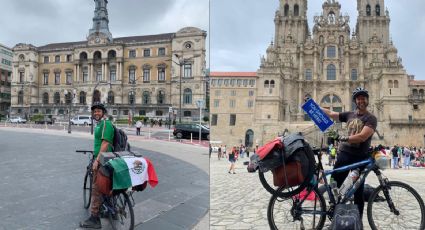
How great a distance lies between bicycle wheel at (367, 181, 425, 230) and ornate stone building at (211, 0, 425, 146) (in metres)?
0.40

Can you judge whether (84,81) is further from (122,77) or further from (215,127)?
(215,127)

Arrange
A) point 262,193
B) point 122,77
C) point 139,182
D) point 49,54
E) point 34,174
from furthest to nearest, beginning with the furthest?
point 262,193 < point 122,77 < point 49,54 < point 34,174 < point 139,182

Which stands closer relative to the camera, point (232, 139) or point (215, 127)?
point (215, 127)

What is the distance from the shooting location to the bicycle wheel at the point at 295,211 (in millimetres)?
2137

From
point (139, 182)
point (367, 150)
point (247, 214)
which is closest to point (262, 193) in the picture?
point (247, 214)

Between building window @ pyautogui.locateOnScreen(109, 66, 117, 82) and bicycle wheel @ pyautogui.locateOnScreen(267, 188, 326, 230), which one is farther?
building window @ pyautogui.locateOnScreen(109, 66, 117, 82)

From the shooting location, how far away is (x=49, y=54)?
2217 mm

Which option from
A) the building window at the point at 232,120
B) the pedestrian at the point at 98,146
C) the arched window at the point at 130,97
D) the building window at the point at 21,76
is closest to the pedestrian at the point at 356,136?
the building window at the point at 232,120

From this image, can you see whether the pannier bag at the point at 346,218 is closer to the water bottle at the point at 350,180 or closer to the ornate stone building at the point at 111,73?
the water bottle at the point at 350,180

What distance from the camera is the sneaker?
1.90m

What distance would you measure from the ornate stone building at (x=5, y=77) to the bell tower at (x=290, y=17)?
78.7 inches

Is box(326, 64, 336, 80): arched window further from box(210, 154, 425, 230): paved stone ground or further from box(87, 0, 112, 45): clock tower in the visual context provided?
box(87, 0, 112, 45): clock tower

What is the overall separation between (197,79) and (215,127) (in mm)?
622

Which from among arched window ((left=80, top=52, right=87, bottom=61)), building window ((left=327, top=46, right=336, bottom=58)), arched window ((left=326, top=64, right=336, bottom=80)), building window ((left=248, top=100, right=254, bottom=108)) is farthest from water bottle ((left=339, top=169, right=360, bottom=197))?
building window ((left=327, top=46, right=336, bottom=58))
